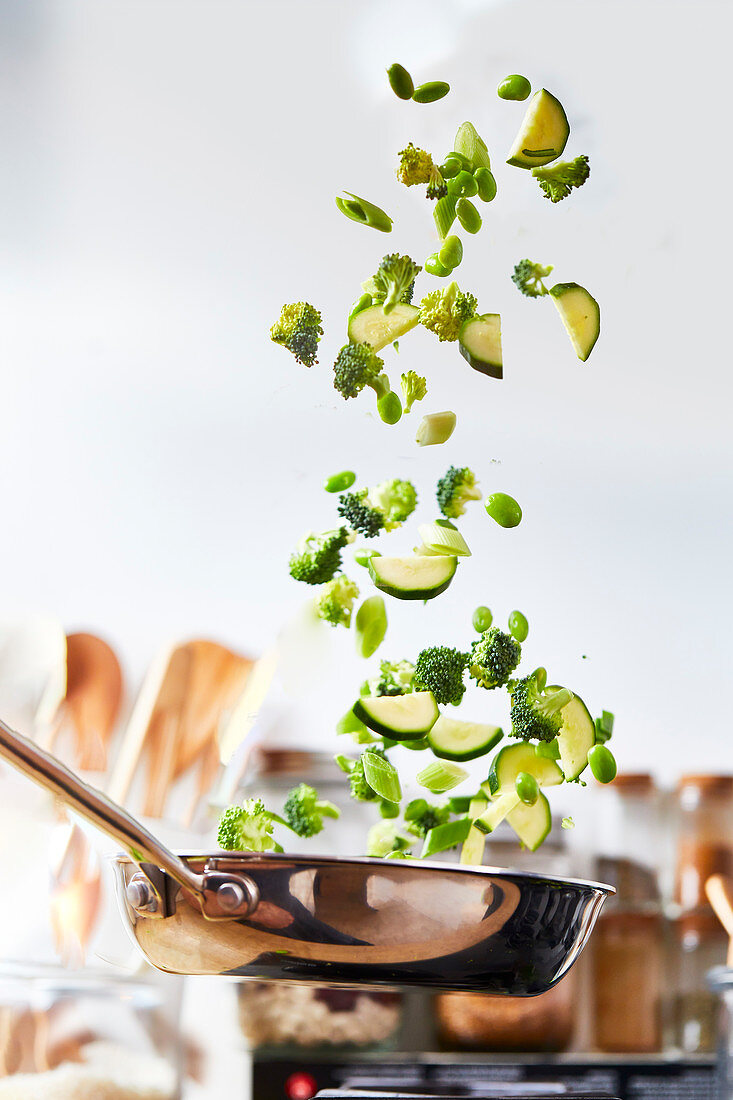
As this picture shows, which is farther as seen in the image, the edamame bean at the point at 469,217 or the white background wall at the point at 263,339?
the white background wall at the point at 263,339

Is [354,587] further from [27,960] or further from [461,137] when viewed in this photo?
[27,960]

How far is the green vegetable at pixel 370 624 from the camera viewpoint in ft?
1.36

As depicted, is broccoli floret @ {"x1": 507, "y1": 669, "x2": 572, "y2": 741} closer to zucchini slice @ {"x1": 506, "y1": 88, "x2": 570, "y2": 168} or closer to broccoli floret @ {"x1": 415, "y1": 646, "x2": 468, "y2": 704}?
broccoli floret @ {"x1": 415, "y1": 646, "x2": 468, "y2": 704}

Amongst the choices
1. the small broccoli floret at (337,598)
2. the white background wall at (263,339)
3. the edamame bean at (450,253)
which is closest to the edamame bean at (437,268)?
the edamame bean at (450,253)

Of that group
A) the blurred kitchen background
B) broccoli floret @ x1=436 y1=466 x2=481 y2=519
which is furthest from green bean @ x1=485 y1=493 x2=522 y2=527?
the blurred kitchen background

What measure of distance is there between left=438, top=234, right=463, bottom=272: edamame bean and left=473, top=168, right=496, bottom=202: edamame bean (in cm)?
3

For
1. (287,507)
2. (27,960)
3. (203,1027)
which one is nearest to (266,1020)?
(203,1027)

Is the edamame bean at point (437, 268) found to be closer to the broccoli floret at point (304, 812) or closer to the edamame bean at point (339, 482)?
the edamame bean at point (339, 482)

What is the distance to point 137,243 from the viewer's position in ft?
3.17

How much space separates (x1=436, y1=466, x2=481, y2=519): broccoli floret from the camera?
397mm

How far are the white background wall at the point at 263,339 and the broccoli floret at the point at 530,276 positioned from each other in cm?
45

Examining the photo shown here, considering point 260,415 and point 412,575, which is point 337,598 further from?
point 260,415

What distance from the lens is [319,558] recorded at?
14.9 inches

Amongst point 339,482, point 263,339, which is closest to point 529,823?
point 339,482
